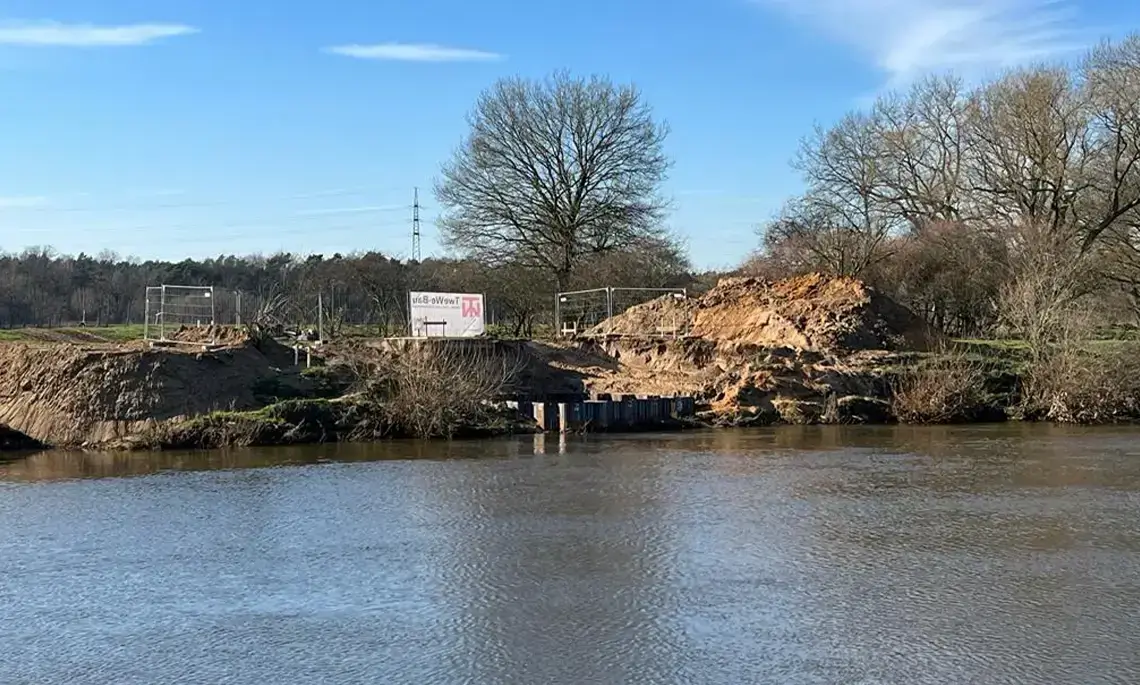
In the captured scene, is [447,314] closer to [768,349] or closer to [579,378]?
[579,378]

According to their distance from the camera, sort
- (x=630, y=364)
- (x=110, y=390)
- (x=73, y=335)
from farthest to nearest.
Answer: (x=73, y=335) < (x=630, y=364) < (x=110, y=390)

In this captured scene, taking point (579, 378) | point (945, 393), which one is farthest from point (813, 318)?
point (579, 378)

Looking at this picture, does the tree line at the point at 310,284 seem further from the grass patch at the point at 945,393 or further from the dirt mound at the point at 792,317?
the grass patch at the point at 945,393

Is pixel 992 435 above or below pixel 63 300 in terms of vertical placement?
below

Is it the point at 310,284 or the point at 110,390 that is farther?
the point at 310,284

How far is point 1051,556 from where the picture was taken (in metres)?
11.5

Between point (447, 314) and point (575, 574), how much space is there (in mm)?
19615

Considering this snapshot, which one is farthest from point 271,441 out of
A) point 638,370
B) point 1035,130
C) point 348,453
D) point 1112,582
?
point 1035,130

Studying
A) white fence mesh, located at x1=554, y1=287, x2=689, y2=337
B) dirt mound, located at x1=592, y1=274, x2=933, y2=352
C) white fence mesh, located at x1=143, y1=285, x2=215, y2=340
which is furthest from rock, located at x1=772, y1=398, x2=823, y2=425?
white fence mesh, located at x1=143, y1=285, x2=215, y2=340

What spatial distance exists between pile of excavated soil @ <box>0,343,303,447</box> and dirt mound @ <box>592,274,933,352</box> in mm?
13578

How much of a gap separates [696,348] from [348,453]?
1357 cm

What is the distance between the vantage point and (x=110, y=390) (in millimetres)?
23844

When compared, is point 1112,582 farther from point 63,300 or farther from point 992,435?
point 63,300

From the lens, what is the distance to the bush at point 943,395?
28281mm
